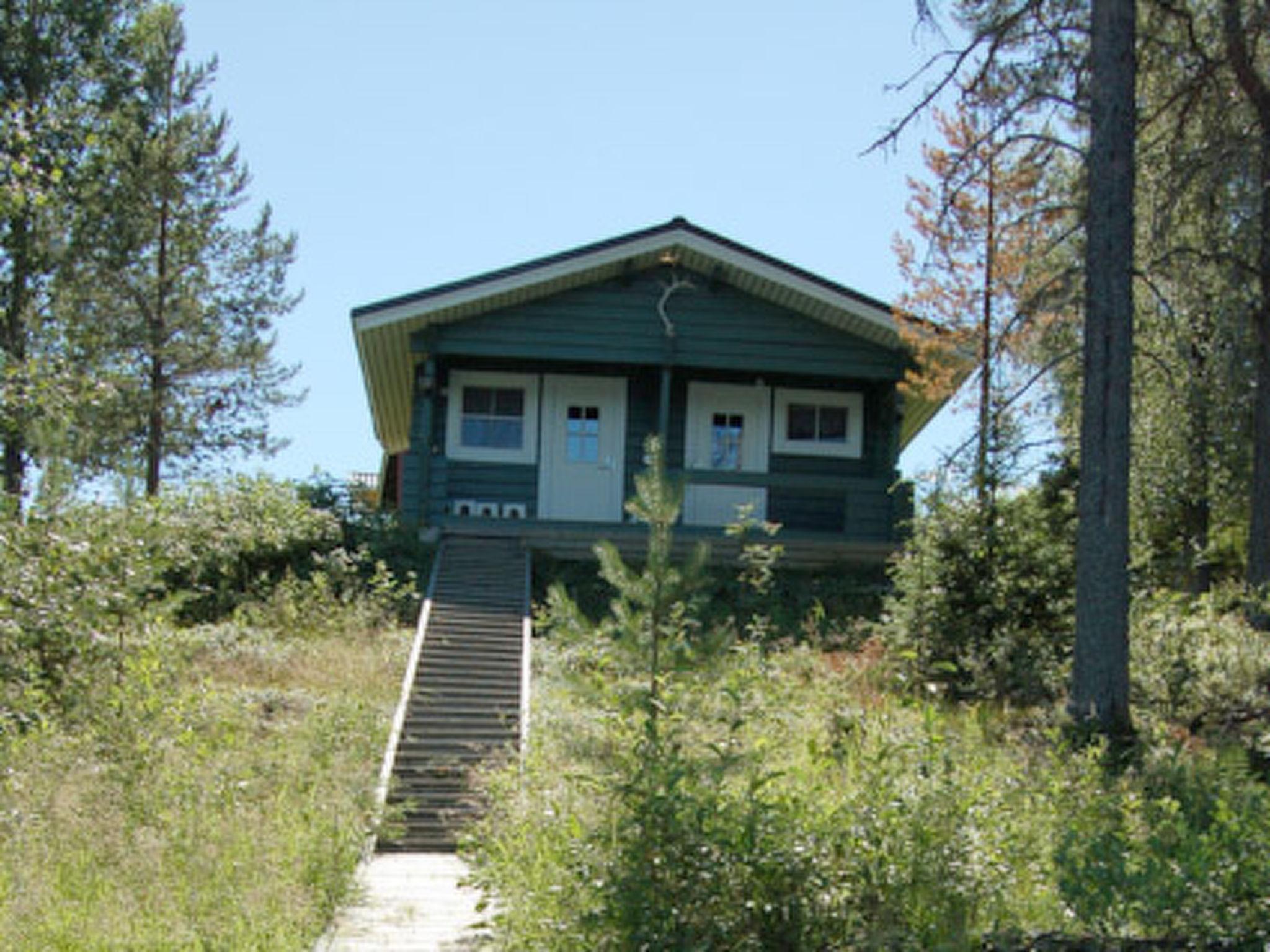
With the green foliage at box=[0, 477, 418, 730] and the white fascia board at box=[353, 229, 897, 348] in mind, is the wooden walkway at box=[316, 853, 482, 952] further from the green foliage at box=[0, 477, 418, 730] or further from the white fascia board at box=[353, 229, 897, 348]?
the white fascia board at box=[353, 229, 897, 348]

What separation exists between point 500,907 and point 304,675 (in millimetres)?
6897

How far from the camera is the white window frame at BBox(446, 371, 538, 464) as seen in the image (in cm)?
2125

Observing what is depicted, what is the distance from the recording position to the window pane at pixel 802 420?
72.1 feet

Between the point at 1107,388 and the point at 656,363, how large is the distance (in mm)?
9107

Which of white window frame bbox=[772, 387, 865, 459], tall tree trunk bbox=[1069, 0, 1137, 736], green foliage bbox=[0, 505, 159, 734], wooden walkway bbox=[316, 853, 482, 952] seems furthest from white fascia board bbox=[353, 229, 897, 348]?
wooden walkway bbox=[316, 853, 482, 952]

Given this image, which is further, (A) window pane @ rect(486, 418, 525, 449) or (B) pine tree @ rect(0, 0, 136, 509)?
(B) pine tree @ rect(0, 0, 136, 509)

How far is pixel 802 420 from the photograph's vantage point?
72.3 feet

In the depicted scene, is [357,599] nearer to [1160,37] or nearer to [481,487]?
[481,487]

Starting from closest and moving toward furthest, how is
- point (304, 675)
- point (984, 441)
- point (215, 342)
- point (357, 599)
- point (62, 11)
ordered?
point (304, 675) → point (984, 441) → point (357, 599) → point (62, 11) → point (215, 342)

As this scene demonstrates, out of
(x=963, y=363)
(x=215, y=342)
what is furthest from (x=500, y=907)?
(x=215, y=342)

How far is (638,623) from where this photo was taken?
7496mm

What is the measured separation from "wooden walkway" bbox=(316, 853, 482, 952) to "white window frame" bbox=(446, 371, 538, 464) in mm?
11380

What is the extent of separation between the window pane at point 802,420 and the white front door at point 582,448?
272cm

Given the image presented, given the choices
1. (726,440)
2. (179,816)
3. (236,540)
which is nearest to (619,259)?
(726,440)
